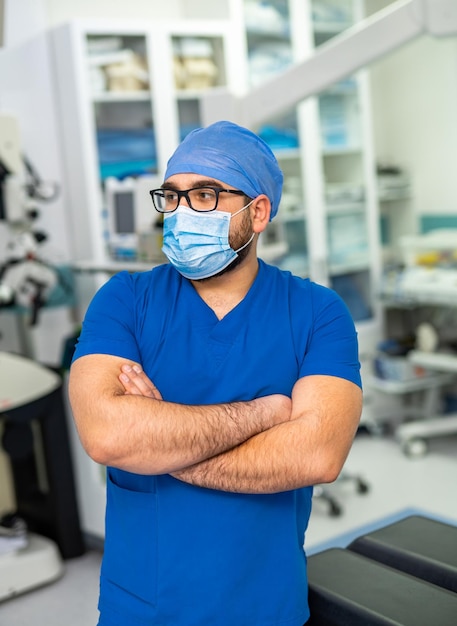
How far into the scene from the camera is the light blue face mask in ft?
4.83

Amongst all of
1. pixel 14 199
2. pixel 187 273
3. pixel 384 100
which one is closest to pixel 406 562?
pixel 187 273

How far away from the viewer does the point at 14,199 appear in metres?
3.24

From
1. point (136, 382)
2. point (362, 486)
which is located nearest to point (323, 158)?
point (362, 486)

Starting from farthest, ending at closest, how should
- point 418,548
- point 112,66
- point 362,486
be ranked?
point 112,66 < point 362,486 < point 418,548

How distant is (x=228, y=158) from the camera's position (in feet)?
4.78

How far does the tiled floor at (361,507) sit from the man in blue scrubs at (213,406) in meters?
1.58

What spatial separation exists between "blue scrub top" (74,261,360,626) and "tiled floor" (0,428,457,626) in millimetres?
1562

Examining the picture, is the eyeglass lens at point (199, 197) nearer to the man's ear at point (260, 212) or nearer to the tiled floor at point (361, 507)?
the man's ear at point (260, 212)

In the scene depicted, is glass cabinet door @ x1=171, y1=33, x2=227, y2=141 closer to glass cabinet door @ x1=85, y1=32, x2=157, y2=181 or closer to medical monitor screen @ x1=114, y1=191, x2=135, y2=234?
glass cabinet door @ x1=85, y1=32, x2=157, y2=181

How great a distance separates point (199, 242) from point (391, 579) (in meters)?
0.79

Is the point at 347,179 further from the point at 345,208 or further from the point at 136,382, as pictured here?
the point at 136,382

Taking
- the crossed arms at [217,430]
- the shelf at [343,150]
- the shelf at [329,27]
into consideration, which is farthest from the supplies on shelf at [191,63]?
the crossed arms at [217,430]

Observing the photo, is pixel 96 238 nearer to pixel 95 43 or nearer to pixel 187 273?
pixel 95 43

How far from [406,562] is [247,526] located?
571 millimetres
